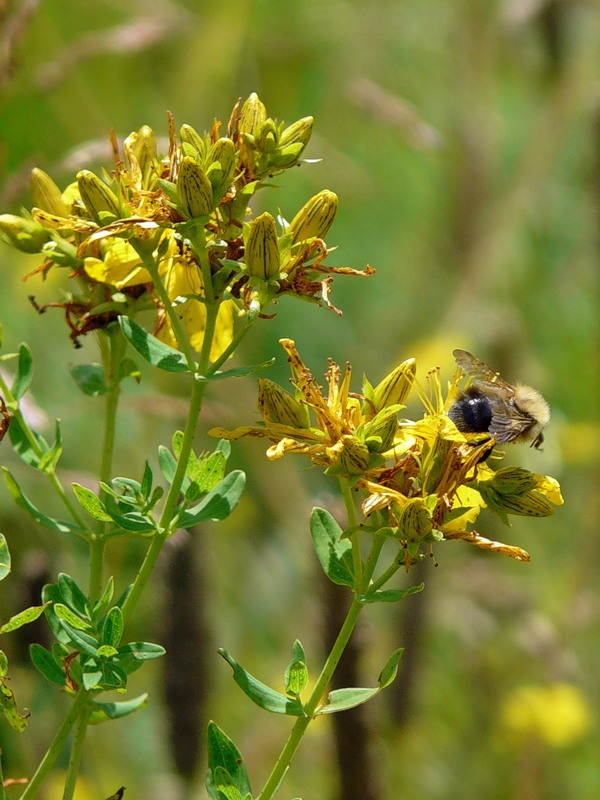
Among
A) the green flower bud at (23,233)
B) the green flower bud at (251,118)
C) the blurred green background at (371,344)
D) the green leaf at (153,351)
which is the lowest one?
the blurred green background at (371,344)

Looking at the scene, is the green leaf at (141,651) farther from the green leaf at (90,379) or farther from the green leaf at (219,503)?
the green leaf at (90,379)

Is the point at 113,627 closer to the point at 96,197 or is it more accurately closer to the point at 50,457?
the point at 50,457

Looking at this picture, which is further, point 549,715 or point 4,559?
point 549,715

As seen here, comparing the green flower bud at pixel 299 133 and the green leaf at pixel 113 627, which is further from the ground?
the green flower bud at pixel 299 133

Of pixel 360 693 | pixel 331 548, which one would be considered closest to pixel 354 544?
pixel 331 548

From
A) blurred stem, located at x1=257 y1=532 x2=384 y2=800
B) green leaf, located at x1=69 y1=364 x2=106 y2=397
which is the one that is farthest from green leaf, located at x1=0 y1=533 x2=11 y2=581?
blurred stem, located at x1=257 y1=532 x2=384 y2=800

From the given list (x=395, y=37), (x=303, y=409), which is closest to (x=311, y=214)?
(x=303, y=409)

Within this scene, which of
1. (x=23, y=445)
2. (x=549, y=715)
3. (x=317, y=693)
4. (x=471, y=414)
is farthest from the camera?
(x=549, y=715)

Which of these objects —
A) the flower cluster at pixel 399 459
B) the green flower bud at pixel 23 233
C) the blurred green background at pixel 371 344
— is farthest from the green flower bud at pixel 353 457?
the blurred green background at pixel 371 344
